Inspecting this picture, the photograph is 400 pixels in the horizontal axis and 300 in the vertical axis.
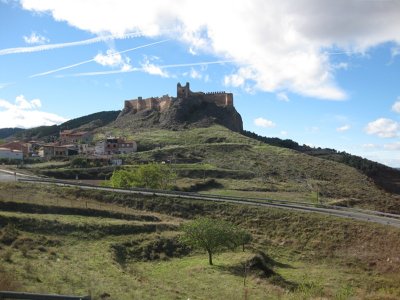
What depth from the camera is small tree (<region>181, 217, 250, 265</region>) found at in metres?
39.8

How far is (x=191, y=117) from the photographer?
573 feet

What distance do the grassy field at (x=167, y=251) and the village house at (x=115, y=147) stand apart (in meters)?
72.2

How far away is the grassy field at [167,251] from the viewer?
23.5 metres

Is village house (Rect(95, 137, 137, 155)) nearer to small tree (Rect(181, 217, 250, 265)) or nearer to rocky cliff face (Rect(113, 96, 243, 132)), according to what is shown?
rocky cliff face (Rect(113, 96, 243, 132))

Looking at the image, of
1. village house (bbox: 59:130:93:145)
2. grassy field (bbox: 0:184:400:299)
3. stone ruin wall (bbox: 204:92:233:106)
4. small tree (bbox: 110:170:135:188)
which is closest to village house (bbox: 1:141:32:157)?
village house (bbox: 59:130:93:145)

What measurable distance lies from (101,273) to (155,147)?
111 m

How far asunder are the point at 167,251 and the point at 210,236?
4.75 m

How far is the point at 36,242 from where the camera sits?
34.8 meters

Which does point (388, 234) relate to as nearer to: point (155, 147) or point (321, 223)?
point (321, 223)

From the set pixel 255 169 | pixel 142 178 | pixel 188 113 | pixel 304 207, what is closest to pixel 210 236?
pixel 304 207

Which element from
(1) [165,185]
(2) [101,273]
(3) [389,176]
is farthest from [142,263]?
(3) [389,176]

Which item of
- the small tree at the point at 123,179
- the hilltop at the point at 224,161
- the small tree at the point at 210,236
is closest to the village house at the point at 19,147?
the hilltop at the point at 224,161

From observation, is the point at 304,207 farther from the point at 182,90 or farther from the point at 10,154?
the point at 182,90

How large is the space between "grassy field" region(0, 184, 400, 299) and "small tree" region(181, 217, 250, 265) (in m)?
1.29
